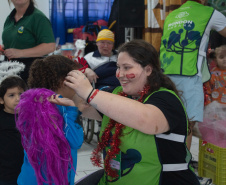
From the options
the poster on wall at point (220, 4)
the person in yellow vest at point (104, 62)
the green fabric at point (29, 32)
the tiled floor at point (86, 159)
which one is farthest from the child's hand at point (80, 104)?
the poster on wall at point (220, 4)

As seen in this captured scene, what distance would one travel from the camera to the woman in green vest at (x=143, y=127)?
119cm

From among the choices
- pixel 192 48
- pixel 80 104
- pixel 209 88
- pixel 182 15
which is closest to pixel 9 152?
pixel 80 104

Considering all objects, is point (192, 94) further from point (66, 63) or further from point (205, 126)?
point (66, 63)

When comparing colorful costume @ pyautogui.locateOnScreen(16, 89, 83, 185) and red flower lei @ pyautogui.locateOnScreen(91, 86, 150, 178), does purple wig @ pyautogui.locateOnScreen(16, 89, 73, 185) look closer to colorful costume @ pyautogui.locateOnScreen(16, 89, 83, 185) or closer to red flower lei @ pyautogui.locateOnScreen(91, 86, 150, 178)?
colorful costume @ pyautogui.locateOnScreen(16, 89, 83, 185)

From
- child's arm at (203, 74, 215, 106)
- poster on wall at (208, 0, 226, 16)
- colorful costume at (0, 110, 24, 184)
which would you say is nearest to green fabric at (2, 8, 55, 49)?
colorful costume at (0, 110, 24, 184)

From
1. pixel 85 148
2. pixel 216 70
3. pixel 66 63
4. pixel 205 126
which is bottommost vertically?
pixel 85 148

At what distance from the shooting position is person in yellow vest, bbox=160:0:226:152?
2.59 m

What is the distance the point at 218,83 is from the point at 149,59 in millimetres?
1668

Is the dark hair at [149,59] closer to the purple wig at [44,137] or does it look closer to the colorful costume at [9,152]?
the purple wig at [44,137]

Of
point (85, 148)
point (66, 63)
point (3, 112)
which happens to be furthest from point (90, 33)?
point (66, 63)

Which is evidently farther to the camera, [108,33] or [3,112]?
[108,33]

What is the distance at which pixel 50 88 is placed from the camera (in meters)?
1.39

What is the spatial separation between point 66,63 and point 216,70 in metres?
1.97

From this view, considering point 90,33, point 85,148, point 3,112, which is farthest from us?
point 90,33
